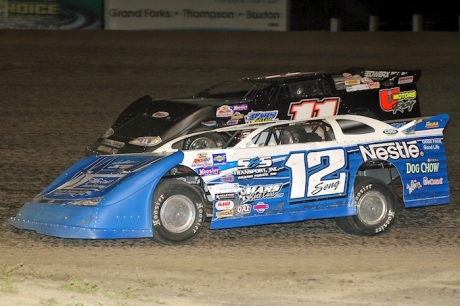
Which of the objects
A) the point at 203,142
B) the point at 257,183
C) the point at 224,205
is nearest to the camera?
the point at 224,205

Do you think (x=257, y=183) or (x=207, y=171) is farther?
(x=257, y=183)

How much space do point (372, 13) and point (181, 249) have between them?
25511 mm

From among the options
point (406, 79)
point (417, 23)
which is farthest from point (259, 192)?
point (417, 23)

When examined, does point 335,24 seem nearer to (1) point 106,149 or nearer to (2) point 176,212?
(1) point 106,149

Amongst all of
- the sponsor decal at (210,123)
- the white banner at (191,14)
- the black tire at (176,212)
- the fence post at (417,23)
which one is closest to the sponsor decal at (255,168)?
the black tire at (176,212)

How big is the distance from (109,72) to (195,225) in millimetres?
13032

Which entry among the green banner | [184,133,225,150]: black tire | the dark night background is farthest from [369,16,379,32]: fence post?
[184,133,225,150]: black tire

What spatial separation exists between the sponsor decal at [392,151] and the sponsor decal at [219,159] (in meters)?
1.44

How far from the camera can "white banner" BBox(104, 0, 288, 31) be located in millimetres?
26969

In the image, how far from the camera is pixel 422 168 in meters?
8.71

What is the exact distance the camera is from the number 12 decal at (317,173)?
26.7 ft

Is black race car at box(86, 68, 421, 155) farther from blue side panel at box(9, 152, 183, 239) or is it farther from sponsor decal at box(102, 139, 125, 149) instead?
blue side panel at box(9, 152, 183, 239)

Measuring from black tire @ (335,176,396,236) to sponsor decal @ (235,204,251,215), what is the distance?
42.6 inches

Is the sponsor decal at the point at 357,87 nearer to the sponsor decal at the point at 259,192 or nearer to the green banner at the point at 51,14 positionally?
the sponsor decal at the point at 259,192
